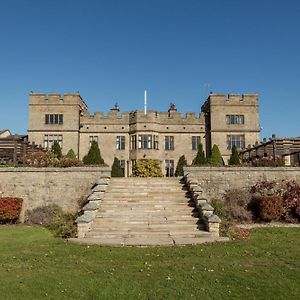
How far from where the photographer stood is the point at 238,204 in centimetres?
2144

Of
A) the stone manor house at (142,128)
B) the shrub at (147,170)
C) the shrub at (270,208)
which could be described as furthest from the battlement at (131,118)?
the shrub at (270,208)

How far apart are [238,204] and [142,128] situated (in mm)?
18331

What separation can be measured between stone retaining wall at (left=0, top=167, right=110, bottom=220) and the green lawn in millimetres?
8531

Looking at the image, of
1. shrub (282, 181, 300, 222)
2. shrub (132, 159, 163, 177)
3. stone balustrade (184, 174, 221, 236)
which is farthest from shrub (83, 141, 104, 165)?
shrub (282, 181, 300, 222)

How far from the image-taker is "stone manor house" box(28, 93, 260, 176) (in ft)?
126

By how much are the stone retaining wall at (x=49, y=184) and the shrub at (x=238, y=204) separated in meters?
7.71

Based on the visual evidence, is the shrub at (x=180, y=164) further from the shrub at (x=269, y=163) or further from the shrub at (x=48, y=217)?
the shrub at (x=48, y=217)

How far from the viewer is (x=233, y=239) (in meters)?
14.3

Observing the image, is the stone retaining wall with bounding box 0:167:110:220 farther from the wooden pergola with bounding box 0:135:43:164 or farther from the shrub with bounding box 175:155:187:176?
the shrub with bounding box 175:155:187:176

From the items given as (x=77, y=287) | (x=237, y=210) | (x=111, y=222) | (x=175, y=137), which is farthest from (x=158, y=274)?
(x=175, y=137)

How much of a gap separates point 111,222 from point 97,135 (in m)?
23.8

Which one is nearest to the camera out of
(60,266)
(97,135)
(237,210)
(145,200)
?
(60,266)

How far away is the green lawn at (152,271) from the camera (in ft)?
25.4

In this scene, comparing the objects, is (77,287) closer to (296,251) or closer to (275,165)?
(296,251)
